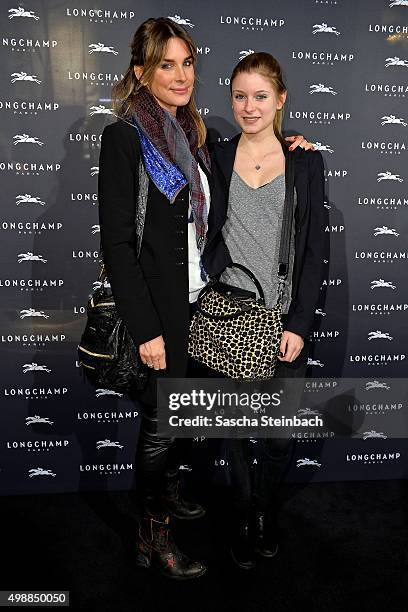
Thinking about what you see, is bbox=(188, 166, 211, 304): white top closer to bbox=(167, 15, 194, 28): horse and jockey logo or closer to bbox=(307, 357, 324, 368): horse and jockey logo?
bbox=(167, 15, 194, 28): horse and jockey logo

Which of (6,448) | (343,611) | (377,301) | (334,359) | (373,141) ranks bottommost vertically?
(343,611)

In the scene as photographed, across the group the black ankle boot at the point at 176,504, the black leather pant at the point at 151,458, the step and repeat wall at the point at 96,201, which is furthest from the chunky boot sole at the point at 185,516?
the black leather pant at the point at 151,458

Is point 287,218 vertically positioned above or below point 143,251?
above

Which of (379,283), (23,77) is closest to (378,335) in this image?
(379,283)

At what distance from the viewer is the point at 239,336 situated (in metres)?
2.07

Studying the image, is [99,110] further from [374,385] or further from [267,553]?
[267,553]

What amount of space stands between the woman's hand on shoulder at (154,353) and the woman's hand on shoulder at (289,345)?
1.59ft

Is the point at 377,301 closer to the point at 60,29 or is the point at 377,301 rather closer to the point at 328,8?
the point at 328,8

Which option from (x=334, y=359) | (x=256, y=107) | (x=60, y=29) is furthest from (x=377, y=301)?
(x=60, y=29)

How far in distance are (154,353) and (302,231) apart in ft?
2.42

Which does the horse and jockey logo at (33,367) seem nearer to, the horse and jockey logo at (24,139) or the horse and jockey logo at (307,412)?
the horse and jockey logo at (24,139)

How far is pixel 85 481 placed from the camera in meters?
2.96

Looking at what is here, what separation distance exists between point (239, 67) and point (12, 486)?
2366mm

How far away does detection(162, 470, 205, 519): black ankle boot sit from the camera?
8.87 feet
